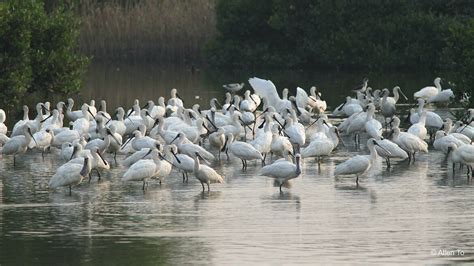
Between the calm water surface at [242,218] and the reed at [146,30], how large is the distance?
2573 cm

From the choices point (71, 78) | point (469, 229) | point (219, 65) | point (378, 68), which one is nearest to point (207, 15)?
point (219, 65)

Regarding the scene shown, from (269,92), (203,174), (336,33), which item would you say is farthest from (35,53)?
(336,33)

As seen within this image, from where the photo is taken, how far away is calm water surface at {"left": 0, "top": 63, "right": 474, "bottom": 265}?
1538 cm

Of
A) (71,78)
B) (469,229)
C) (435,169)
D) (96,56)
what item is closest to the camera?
(469,229)

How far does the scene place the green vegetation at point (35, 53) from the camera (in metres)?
30.6

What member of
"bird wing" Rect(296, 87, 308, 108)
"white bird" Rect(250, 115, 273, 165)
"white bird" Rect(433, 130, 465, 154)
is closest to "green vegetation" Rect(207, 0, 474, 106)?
"bird wing" Rect(296, 87, 308, 108)

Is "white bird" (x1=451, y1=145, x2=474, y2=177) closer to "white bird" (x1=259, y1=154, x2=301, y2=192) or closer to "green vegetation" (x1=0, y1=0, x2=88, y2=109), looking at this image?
"white bird" (x1=259, y1=154, x2=301, y2=192)

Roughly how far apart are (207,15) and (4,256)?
37.0 meters

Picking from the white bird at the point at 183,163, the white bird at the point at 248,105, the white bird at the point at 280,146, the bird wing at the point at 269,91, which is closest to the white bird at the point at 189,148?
the white bird at the point at 280,146

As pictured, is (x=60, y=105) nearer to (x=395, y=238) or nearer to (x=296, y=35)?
(x=395, y=238)

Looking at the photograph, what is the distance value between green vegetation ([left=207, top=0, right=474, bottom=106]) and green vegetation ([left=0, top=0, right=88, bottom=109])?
Result: 52.2ft

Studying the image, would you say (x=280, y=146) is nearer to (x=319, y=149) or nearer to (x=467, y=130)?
(x=319, y=149)

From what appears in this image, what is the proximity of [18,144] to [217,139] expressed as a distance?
3.53 metres

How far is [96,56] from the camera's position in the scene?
5112cm
